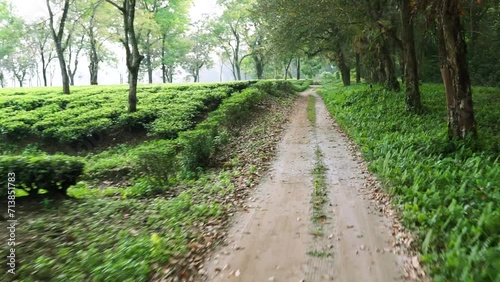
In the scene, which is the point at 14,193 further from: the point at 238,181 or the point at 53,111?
the point at 53,111

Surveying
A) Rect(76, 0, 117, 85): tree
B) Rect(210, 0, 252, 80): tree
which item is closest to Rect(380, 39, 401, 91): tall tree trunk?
Rect(76, 0, 117, 85): tree

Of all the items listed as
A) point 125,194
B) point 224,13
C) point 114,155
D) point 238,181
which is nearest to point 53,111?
point 114,155

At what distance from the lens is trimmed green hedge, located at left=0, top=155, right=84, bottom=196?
5.73 m

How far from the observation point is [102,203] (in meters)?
6.78

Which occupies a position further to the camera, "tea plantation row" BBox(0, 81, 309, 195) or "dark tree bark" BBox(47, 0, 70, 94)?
"dark tree bark" BBox(47, 0, 70, 94)

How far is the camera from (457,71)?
8.59m

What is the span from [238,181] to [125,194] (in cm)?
255

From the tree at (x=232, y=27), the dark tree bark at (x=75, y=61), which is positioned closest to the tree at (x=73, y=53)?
the dark tree bark at (x=75, y=61)

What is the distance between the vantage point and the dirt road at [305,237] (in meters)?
4.42

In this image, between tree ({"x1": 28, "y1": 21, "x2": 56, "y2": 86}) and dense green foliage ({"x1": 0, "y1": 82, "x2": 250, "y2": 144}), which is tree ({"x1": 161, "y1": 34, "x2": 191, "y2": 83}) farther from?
dense green foliage ({"x1": 0, "y1": 82, "x2": 250, "y2": 144})

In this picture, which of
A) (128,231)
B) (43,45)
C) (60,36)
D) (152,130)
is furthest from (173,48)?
(128,231)

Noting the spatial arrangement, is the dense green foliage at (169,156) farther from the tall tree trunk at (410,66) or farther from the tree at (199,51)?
the tree at (199,51)

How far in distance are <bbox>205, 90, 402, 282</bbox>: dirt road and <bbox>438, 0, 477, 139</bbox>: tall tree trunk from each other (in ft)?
8.82

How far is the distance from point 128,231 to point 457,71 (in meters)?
8.11
